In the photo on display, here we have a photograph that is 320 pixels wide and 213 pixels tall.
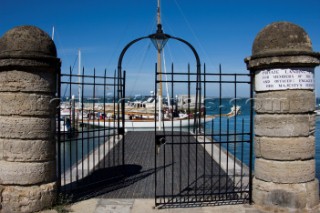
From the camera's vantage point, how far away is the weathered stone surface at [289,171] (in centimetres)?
612

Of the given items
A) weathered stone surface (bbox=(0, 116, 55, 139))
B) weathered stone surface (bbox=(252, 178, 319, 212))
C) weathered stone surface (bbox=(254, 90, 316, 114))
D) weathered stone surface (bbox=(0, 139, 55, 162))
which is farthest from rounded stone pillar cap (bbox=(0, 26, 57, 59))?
weathered stone surface (bbox=(252, 178, 319, 212))

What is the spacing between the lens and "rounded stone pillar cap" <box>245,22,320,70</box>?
19.5 ft

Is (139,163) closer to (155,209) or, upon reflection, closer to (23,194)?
(155,209)

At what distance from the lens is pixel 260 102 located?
6.38m

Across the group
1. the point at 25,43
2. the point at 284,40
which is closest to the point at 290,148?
the point at 284,40

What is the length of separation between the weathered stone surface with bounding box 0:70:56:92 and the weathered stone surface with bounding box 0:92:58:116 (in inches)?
4.3

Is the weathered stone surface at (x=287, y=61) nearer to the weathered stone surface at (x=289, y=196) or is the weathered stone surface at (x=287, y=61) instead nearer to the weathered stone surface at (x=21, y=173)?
the weathered stone surface at (x=289, y=196)

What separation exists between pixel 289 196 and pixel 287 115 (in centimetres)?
156

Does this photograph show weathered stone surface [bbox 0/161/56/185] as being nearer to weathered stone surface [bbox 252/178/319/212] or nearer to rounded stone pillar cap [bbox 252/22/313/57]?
weathered stone surface [bbox 252/178/319/212]

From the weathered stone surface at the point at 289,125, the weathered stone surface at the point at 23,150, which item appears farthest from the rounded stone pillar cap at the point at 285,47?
the weathered stone surface at the point at 23,150

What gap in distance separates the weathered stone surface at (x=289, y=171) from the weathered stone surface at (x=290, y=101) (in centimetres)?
101

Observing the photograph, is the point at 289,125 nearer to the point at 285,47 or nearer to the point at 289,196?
the point at 289,196

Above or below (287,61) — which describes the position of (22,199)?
below

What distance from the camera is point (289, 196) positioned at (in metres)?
6.11
